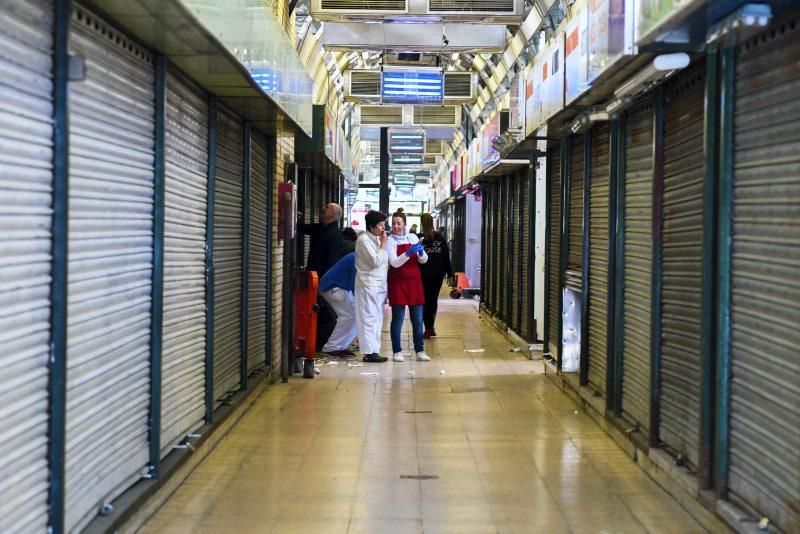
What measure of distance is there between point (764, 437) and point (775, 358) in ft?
0.98

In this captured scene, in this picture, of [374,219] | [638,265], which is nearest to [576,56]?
[638,265]

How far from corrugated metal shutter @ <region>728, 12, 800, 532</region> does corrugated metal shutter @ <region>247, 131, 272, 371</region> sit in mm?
3810

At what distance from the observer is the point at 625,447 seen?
555cm

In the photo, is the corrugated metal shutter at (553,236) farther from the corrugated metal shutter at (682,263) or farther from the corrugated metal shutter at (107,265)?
the corrugated metal shutter at (107,265)

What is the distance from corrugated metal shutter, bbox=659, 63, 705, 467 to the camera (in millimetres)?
4480

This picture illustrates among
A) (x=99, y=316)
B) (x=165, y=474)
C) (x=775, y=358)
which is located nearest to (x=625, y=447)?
(x=775, y=358)

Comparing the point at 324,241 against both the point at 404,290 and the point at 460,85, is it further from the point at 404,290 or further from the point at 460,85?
the point at 460,85

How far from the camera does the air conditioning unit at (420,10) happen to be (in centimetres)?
940

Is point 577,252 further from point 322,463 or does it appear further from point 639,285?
point 322,463

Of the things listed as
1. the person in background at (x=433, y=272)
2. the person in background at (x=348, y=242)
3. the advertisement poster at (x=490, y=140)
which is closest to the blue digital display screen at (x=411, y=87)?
the advertisement poster at (x=490, y=140)

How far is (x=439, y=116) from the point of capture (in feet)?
66.7

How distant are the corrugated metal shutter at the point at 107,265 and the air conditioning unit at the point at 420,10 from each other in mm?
5335

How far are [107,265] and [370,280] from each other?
5.49 metres

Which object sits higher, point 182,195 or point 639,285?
point 182,195
